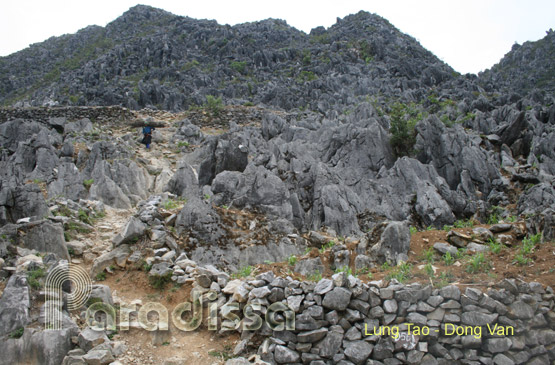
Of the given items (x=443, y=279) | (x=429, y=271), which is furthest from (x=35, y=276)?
(x=443, y=279)

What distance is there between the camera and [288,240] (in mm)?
10016

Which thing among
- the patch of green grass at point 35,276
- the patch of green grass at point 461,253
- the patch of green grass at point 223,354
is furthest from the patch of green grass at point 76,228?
the patch of green grass at point 461,253

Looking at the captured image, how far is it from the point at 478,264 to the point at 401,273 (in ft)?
4.55

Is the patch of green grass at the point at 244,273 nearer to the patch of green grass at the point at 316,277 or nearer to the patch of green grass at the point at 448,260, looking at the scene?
the patch of green grass at the point at 316,277

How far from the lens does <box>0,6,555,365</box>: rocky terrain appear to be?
6297 mm

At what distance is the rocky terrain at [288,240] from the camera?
6.30m

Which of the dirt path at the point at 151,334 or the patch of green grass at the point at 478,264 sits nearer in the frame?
the dirt path at the point at 151,334

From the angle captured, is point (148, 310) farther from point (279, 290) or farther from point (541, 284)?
point (541, 284)

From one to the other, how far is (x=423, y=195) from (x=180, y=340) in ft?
33.9

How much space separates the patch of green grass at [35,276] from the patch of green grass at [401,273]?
6084 millimetres

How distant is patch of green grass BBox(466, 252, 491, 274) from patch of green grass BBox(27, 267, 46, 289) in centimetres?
754

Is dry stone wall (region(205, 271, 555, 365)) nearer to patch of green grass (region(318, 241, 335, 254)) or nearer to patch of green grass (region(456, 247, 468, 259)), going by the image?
patch of green grass (region(456, 247, 468, 259))

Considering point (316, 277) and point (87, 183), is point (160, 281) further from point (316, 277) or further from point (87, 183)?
point (87, 183)

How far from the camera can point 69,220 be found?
10.4 metres
